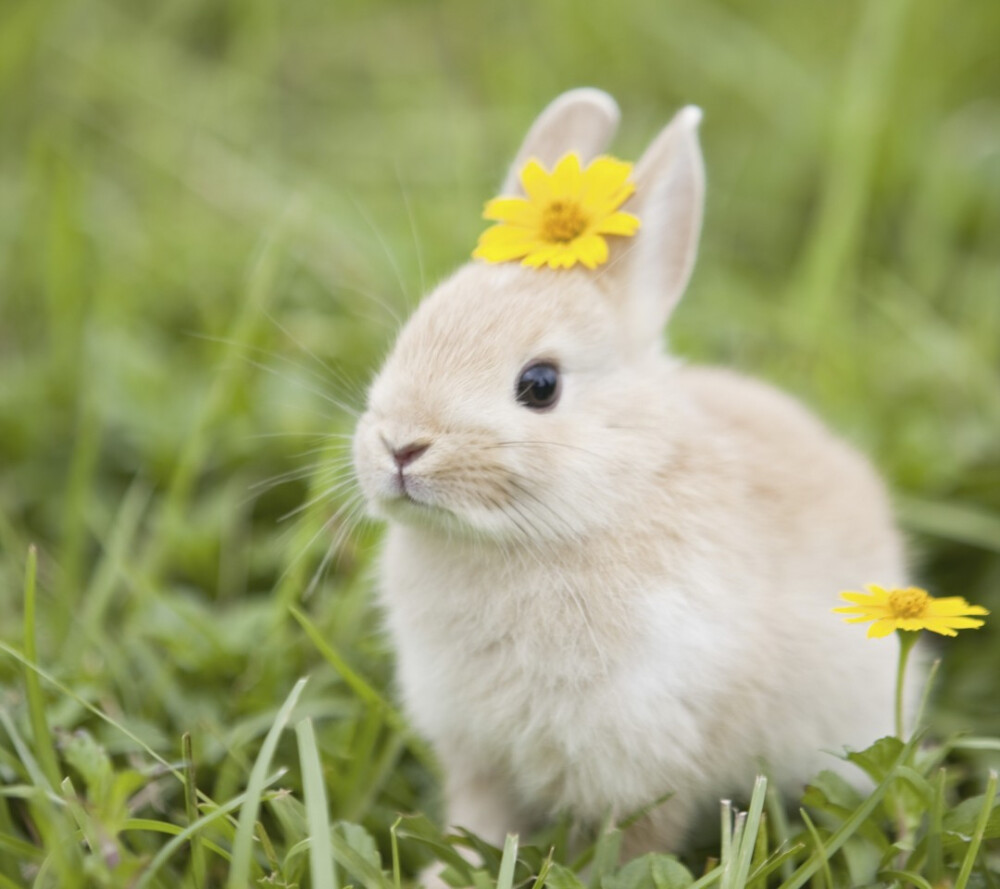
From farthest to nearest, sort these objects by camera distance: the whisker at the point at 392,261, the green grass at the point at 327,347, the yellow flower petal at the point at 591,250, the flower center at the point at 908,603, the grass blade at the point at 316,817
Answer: the whisker at the point at 392,261 < the yellow flower petal at the point at 591,250 < the green grass at the point at 327,347 < the flower center at the point at 908,603 < the grass blade at the point at 316,817

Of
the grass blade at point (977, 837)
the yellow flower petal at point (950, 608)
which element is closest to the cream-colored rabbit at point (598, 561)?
the yellow flower petal at point (950, 608)

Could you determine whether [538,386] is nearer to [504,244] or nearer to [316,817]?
[504,244]

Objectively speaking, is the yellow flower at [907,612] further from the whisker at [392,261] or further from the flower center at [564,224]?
the whisker at [392,261]

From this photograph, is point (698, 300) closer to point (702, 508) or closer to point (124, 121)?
point (702, 508)

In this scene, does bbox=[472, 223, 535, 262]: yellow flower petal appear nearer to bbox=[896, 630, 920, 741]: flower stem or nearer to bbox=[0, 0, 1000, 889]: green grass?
bbox=[0, 0, 1000, 889]: green grass

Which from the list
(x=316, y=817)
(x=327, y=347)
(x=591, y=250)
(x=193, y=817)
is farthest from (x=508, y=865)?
(x=327, y=347)

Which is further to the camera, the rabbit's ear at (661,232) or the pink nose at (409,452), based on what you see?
the rabbit's ear at (661,232)

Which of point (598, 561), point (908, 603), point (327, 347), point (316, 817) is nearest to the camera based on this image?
point (316, 817)
